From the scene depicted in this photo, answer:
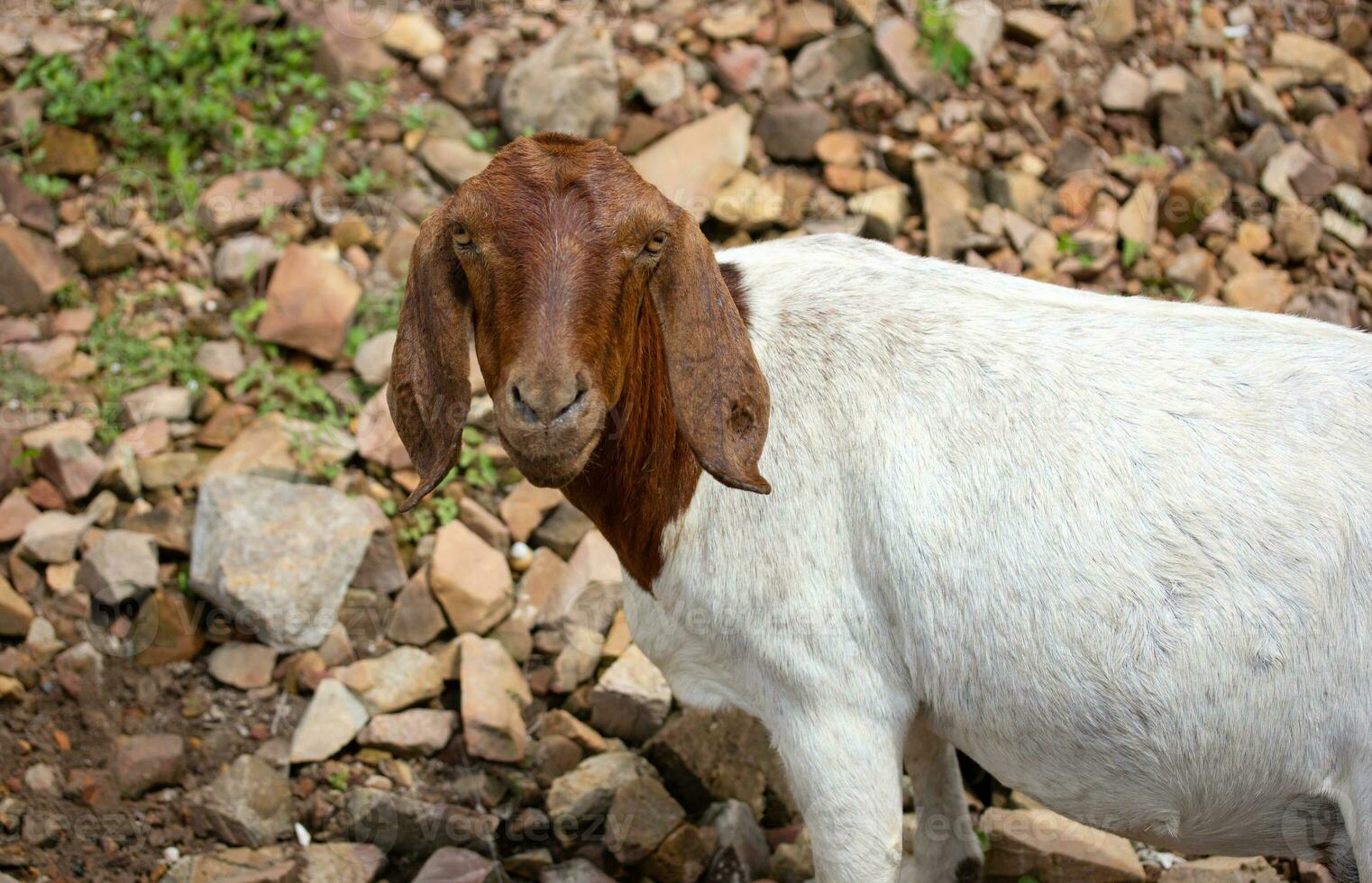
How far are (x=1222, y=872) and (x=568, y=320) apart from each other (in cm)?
330

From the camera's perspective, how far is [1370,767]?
3361mm

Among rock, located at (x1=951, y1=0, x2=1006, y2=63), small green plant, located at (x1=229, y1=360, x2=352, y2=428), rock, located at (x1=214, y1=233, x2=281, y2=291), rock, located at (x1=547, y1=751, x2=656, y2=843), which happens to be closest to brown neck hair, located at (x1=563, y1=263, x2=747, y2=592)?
rock, located at (x1=547, y1=751, x2=656, y2=843)

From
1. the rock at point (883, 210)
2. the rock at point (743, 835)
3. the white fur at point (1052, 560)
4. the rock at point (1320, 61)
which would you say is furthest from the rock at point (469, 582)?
the rock at point (1320, 61)

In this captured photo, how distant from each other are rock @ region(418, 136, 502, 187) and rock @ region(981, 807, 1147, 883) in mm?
4121

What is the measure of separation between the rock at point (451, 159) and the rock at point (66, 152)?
1.68 meters

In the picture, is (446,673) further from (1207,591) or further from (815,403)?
(1207,591)

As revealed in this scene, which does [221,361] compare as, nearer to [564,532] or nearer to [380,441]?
[380,441]

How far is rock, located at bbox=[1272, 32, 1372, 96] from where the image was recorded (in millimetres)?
7336

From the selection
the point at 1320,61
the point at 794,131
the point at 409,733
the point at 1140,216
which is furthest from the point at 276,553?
the point at 1320,61

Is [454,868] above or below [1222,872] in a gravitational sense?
above

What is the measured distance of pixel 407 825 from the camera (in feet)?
15.8

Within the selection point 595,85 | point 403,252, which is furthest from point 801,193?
point 403,252

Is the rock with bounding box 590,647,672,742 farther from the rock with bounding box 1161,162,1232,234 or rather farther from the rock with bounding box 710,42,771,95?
the rock with bounding box 1161,162,1232,234

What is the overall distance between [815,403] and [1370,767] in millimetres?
1737
